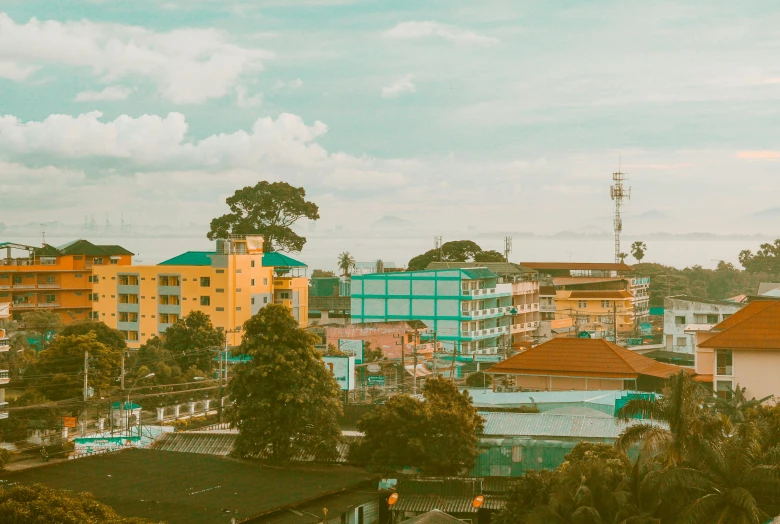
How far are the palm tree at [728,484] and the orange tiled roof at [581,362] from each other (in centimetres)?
1827

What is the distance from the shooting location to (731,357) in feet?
104

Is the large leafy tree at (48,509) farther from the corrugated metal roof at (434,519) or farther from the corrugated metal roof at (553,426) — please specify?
the corrugated metal roof at (553,426)

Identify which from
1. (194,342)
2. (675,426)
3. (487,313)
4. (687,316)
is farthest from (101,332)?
(675,426)

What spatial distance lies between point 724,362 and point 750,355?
0.98 meters

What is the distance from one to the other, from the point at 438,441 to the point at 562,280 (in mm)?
55530

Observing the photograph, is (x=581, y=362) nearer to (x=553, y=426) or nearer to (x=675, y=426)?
(x=553, y=426)

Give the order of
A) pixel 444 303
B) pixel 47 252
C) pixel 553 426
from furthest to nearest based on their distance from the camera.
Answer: pixel 47 252 → pixel 444 303 → pixel 553 426

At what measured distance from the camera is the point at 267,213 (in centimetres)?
7019

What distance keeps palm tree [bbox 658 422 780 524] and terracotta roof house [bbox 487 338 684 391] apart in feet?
60.0

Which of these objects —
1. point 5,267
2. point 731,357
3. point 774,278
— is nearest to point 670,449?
point 731,357

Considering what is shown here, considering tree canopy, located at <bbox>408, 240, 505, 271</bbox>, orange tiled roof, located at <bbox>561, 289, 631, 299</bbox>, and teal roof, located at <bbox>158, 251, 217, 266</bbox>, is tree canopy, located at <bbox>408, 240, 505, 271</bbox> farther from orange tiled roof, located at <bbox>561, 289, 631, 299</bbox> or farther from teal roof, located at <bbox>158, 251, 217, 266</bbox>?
teal roof, located at <bbox>158, 251, 217, 266</bbox>

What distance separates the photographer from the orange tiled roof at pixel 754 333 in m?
30.8

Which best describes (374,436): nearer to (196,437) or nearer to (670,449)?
(196,437)

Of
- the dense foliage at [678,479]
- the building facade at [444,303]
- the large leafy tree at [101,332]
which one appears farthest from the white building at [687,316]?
the dense foliage at [678,479]
